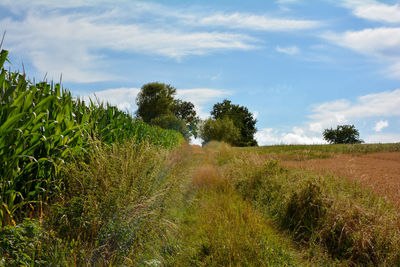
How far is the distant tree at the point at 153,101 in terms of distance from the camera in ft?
148

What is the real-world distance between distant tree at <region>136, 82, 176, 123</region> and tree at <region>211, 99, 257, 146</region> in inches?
302

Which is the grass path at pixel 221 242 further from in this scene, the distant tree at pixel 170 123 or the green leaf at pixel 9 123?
the distant tree at pixel 170 123

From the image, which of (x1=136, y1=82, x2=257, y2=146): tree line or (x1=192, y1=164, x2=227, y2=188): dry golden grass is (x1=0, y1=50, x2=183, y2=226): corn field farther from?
(x1=136, y1=82, x2=257, y2=146): tree line

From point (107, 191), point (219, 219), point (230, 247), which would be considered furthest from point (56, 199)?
point (219, 219)

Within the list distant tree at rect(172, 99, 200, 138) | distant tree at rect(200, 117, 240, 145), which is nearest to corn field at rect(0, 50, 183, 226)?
distant tree at rect(200, 117, 240, 145)

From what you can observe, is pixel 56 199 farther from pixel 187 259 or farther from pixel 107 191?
pixel 187 259

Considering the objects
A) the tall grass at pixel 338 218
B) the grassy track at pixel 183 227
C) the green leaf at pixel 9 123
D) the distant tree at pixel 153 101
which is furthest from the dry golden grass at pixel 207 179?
the distant tree at pixel 153 101

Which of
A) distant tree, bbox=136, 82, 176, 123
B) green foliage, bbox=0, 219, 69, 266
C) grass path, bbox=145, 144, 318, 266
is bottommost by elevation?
grass path, bbox=145, 144, 318, 266

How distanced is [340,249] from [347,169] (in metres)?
2.54

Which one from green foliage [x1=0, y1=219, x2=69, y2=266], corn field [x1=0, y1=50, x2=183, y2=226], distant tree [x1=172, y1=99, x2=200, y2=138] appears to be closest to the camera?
green foliage [x1=0, y1=219, x2=69, y2=266]

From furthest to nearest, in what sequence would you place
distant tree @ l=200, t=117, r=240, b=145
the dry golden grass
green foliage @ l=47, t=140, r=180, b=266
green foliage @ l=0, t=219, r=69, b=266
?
distant tree @ l=200, t=117, r=240, b=145 → the dry golden grass → green foliage @ l=47, t=140, r=180, b=266 → green foliage @ l=0, t=219, r=69, b=266

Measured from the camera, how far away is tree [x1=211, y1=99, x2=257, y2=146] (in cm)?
4096

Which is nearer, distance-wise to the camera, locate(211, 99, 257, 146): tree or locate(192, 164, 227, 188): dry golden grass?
locate(192, 164, 227, 188): dry golden grass

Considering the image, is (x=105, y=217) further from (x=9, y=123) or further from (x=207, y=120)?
(x=207, y=120)
